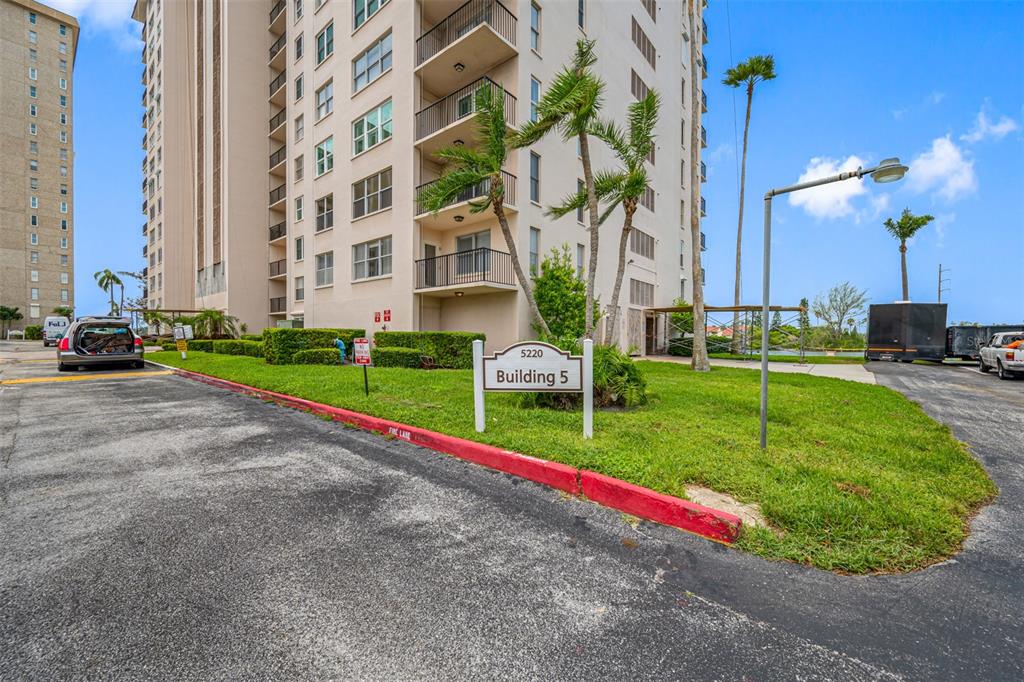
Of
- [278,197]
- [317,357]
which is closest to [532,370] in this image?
[317,357]

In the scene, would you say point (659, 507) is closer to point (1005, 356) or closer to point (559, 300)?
point (559, 300)

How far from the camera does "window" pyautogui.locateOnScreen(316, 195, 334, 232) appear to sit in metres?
21.8

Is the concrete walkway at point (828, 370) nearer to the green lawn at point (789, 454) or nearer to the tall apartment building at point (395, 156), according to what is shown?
the green lawn at point (789, 454)

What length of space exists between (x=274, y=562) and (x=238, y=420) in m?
5.34

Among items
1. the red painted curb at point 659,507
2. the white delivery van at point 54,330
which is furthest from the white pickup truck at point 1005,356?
the white delivery van at point 54,330

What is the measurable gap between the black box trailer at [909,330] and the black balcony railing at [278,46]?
123 ft

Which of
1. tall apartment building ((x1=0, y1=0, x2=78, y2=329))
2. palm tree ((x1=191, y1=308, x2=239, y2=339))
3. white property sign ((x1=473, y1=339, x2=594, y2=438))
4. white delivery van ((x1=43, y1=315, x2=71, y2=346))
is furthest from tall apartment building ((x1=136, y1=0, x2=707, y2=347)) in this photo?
tall apartment building ((x1=0, y1=0, x2=78, y2=329))

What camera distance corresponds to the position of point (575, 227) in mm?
18578

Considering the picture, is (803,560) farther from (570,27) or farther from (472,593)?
(570,27)

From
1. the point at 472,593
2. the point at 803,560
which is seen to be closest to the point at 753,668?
the point at 803,560

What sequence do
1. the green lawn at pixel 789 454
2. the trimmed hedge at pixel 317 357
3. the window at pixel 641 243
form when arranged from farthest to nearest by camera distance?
1. the window at pixel 641 243
2. the trimmed hedge at pixel 317 357
3. the green lawn at pixel 789 454

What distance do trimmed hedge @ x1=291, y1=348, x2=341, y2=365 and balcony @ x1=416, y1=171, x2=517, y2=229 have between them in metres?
6.23

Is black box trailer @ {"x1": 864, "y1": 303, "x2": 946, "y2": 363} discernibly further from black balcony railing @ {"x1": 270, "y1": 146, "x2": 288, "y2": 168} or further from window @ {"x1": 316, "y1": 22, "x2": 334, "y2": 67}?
black balcony railing @ {"x1": 270, "y1": 146, "x2": 288, "y2": 168}

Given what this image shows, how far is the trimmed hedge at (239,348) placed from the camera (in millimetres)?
19469
